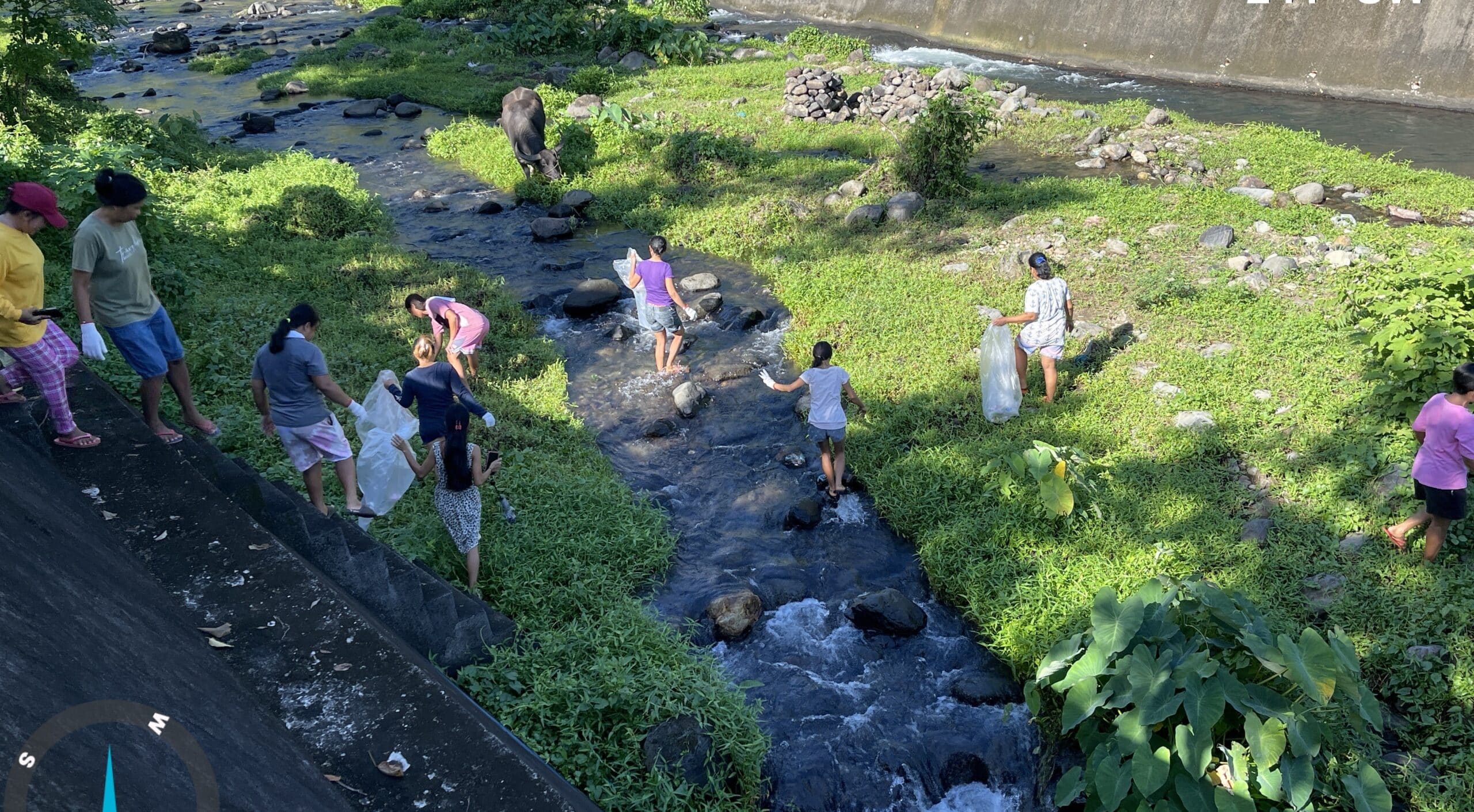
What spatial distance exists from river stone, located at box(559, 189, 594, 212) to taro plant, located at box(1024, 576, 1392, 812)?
37.7 ft

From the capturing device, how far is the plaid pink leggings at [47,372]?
219 inches

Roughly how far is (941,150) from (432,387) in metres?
9.76

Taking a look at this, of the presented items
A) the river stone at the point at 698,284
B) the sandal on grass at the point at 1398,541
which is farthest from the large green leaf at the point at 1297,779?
the river stone at the point at 698,284

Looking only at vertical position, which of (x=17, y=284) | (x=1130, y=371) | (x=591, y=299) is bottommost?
(x=591, y=299)

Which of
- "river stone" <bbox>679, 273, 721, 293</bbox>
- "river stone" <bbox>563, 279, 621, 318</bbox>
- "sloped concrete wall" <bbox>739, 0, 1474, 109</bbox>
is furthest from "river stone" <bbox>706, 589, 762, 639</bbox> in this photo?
"sloped concrete wall" <bbox>739, 0, 1474, 109</bbox>

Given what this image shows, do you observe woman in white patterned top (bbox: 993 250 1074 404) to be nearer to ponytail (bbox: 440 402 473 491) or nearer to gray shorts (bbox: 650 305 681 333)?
gray shorts (bbox: 650 305 681 333)

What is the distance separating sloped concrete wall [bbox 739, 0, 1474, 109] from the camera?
725 inches

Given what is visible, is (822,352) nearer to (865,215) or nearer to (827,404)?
(827,404)

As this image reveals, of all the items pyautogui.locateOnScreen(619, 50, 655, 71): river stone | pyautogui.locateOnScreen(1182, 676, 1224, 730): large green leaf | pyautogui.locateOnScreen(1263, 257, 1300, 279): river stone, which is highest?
pyautogui.locateOnScreen(619, 50, 655, 71): river stone

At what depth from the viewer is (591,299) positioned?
12.2 metres

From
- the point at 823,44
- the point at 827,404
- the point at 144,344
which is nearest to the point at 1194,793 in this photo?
the point at 827,404

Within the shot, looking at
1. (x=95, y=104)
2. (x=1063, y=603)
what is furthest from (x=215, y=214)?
(x=1063, y=603)

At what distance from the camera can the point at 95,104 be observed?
19.8m

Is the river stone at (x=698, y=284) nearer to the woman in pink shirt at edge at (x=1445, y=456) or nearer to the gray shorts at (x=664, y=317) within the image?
the gray shorts at (x=664, y=317)
